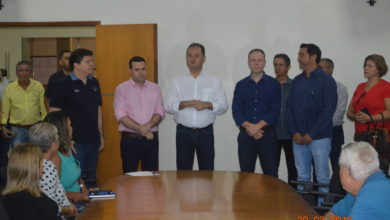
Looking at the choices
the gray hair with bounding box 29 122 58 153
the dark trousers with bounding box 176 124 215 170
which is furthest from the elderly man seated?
the dark trousers with bounding box 176 124 215 170

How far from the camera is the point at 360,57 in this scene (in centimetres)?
666

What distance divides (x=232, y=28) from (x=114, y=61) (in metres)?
1.64

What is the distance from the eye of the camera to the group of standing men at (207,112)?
15.9ft

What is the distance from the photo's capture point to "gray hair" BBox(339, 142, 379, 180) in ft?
7.92

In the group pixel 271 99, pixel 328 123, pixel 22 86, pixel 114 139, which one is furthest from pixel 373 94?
pixel 22 86

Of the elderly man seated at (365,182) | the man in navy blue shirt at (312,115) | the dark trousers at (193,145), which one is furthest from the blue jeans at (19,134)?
the elderly man seated at (365,182)

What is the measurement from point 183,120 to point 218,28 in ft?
6.75

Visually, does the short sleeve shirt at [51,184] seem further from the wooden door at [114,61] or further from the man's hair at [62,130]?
the wooden door at [114,61]

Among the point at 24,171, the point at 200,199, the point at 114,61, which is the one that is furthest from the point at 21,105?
the point at 200,199

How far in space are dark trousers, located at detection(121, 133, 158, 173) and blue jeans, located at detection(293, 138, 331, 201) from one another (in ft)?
4.78

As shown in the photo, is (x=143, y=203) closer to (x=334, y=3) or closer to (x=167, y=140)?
(x=167, y=140)

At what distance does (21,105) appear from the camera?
6.05 metres

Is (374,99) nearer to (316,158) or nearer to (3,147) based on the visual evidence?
(316,158)

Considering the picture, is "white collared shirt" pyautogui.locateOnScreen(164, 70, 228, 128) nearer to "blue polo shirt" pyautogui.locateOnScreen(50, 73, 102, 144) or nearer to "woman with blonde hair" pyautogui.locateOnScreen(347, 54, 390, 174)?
"blue polo shirt" pyautogui.locateOnScreen(50, 73, 102, 144)
